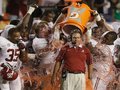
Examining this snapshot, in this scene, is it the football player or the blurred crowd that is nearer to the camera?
the football player

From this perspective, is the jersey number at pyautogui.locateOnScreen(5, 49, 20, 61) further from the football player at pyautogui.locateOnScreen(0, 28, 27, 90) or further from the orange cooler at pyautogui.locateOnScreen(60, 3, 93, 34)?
the orange cooler at pyautogui.locateOnScreen(60, 3, 93, 34)

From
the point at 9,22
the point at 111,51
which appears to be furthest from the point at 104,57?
the point at 9,22

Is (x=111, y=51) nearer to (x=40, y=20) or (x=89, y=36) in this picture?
(x=89, y=36)

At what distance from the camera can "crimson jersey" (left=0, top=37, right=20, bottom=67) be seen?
9.88 m

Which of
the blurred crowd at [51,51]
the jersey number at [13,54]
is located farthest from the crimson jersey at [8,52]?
the blurred crowd at [51,51]

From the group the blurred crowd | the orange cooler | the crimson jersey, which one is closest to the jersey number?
the crimson jersey

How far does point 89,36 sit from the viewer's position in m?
10.9

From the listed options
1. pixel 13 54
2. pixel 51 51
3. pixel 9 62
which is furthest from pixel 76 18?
pixel 9 62

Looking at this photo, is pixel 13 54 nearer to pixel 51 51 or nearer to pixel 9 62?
pixel 9 62

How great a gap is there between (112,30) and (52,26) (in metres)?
1.21

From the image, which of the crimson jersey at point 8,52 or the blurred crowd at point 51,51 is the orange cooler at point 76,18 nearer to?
the blurred crowd at point 51,51

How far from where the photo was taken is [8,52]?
389 inches

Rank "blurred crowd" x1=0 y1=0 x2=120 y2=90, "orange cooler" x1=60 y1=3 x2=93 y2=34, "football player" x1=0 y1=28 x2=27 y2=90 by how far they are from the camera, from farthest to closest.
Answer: "blurred crowd" x1=0 y1=0 x2=120 y2=90 < "orange cooler" x1=60 y1=3 x2=93 y2=34 < "football player" x1=0 y1=28 x2=27 y2=90

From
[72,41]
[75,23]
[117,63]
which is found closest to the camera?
[72,41]
